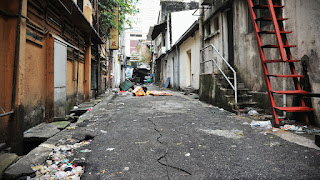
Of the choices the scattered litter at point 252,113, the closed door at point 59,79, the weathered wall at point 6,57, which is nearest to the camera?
the weathered wall at point 6,57

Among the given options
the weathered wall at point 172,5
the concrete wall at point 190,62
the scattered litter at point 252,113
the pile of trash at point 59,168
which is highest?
the weathered wall at point 172,5

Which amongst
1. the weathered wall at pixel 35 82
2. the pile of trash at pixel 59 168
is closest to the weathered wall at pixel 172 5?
the weathered wall at pixel 35 82

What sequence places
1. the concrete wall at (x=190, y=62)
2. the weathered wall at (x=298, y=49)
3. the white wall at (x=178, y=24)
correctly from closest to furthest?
the weathered wall at (x=298, y=49), the concrete wall at (x=190, y=62), the white wall at (x=178, y=24)

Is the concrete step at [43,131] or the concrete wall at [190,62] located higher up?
the concrete wall at [190,62]

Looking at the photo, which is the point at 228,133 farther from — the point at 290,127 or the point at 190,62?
the point at 190,62

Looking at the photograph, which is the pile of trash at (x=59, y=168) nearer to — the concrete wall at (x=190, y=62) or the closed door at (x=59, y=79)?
the closed door at (x=59, y=79)

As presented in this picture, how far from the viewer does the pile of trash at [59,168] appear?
2.05 metres

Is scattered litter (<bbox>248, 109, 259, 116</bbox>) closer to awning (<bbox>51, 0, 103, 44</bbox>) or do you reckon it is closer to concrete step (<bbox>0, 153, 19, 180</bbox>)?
concrete step (<bbox>0, 153, 19, 180</bbox>)

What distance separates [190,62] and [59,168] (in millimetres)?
12867

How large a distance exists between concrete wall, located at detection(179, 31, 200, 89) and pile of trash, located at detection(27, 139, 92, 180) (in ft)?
32.2

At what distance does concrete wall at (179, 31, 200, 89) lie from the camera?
1175 cm

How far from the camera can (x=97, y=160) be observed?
2.43 m

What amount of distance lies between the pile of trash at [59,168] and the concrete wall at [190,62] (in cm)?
982

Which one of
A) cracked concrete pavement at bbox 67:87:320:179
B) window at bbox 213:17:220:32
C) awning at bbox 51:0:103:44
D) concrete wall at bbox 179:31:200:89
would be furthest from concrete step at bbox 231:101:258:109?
concrete wall at bbox 179:31:200:89
